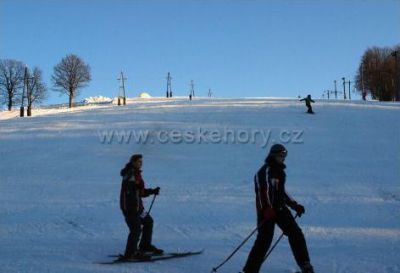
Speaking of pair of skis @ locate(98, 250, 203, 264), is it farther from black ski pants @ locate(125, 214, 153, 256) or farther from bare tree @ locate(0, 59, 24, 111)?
bare tree @ locate(0, 59, 24, 111)

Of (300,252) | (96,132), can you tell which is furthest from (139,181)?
(96,132)

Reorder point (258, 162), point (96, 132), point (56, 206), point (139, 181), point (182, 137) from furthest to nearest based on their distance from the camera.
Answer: point (96, 132) → point (182, 137) → point (258, 162) → point (56, 206) → point (139, 181)

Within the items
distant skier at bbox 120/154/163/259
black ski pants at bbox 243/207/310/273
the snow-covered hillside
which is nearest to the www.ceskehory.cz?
the snow-covered hillside

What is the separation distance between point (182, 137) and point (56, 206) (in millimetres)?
11250

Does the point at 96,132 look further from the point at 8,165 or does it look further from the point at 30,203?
the point at 30,203

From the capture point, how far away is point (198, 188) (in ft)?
45.4

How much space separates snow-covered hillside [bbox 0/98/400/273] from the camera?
26.0 ft

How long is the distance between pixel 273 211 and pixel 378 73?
8103cm

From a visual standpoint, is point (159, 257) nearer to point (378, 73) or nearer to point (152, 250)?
point (152, 250)

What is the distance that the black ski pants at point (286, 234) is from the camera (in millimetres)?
6418

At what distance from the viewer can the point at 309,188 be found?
13.4m

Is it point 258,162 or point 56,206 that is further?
point 258,162

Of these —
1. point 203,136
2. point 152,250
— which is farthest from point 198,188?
point 203,136

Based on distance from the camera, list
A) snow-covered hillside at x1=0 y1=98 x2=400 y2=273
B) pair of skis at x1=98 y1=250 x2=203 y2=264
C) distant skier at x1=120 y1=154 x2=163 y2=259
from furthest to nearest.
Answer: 1. snow-covered hillside at x1=0 y1=98 x2=400 y2=273
2. distant skier at x1=120 y1=154 x2=163 y2=259
3. pair of skis at x1=98 y1=250 x2=203 y2=264
